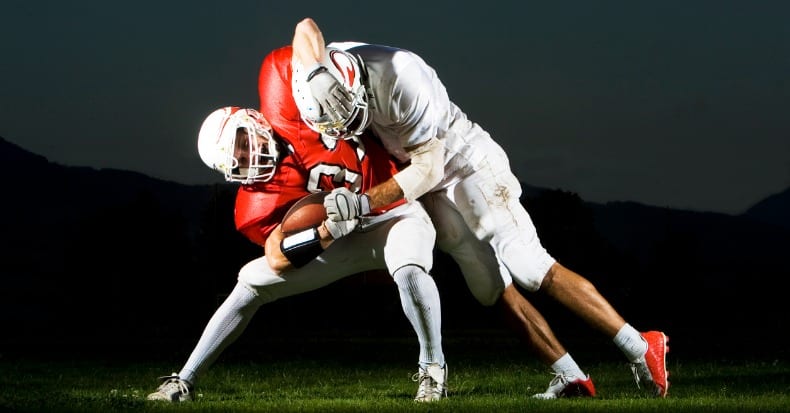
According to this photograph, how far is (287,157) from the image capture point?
15.8 feet

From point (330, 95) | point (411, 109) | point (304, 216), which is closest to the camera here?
point (330, 95)

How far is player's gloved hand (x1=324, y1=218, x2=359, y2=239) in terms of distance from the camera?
4.59 m

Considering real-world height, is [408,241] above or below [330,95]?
below

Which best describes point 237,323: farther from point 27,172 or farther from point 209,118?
point 27,172

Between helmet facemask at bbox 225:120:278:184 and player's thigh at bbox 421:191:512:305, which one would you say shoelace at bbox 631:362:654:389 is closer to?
player's thigh at bbox 421:191:512:305

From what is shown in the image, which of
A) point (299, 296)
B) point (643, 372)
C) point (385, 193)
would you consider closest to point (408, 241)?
point (385, 193)

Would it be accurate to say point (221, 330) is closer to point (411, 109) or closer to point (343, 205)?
point (343, 205)

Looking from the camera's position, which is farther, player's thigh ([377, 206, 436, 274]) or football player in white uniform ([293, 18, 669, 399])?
player's thigh ([377, 206, 436, 274])

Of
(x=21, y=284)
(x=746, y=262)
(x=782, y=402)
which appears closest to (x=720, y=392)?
(x=782, y=402)

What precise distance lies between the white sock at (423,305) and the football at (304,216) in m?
0.42

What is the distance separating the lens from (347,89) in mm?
4430

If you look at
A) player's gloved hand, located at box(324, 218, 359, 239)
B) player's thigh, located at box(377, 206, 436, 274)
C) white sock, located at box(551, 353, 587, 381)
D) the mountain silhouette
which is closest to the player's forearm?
player's gloved hand, located at box(324, 218, 359, 239)

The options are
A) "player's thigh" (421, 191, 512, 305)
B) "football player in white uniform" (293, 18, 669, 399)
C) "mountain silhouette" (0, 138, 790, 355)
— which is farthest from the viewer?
"mountain silhouette" (0, 138, 790, 355)

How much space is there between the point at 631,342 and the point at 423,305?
98 centimetres
